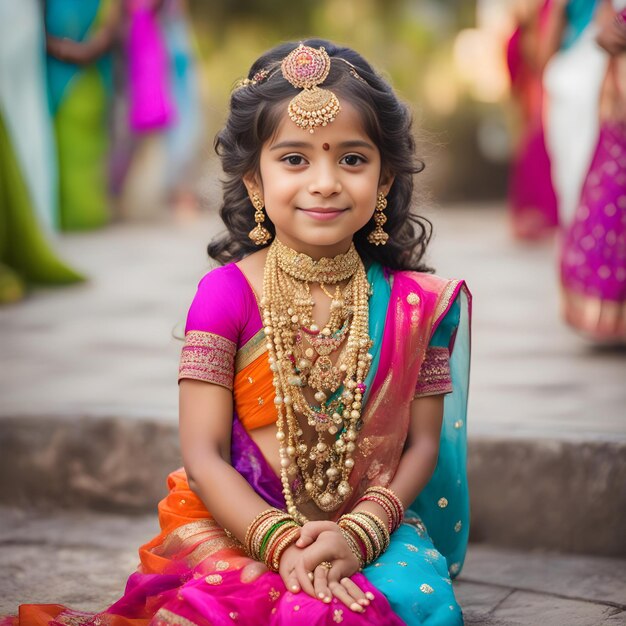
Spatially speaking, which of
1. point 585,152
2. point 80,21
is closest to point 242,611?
point 585,152

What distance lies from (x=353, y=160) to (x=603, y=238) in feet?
7.43

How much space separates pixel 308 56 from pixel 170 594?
3.79 feet

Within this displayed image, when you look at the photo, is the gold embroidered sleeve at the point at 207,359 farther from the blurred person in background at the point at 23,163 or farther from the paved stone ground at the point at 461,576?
the blurred person in background at the point at 23,163

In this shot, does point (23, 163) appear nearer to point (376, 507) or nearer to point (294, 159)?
point (294, 159)

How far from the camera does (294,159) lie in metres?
2.34

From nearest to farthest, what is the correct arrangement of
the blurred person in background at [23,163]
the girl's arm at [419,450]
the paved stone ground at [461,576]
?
the girl's arm at [419,450]
the paved stone ground at [461,576]
the blurred person in background at [23,163]

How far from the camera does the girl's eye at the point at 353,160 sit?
234cm

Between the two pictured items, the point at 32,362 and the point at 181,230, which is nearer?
the point at 32,362

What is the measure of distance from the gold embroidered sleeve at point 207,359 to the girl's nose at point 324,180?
1.25 feet

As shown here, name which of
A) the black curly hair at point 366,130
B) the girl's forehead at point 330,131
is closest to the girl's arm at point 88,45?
the black curly hair at point 366,130

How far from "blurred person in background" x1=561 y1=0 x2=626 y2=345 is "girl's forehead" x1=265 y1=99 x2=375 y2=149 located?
6.72ft

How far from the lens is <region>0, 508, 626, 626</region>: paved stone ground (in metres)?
2.59

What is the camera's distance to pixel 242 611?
2109 millimetres

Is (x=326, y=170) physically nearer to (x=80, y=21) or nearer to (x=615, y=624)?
(x=615, y=624)
